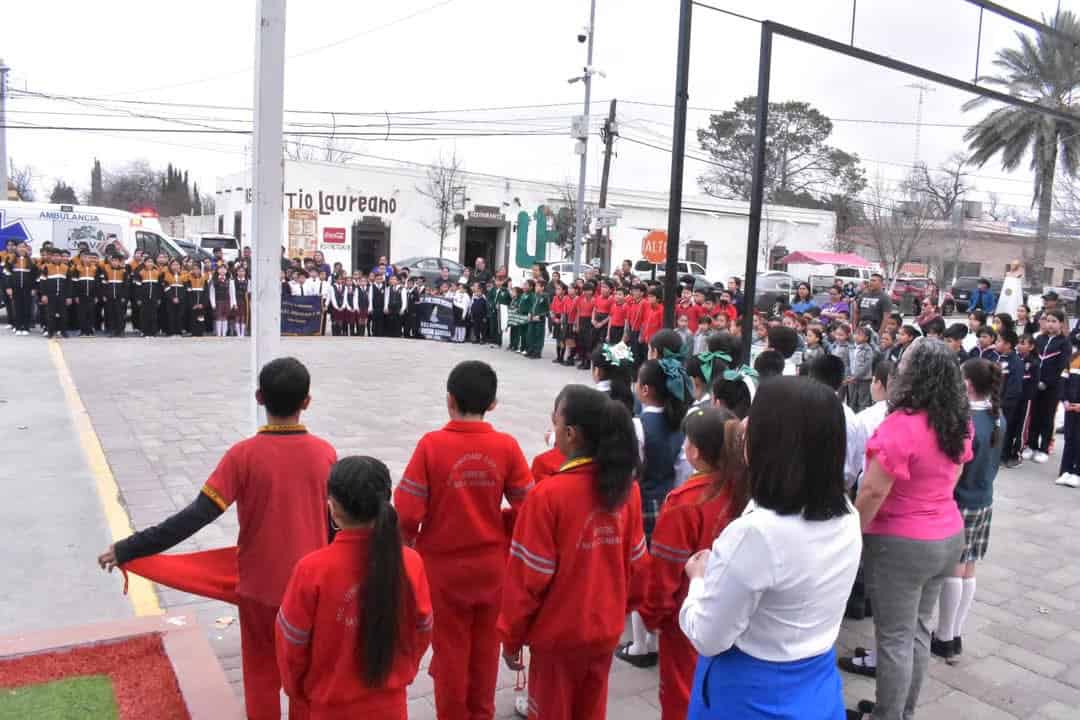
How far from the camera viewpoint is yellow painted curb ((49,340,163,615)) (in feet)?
16.7

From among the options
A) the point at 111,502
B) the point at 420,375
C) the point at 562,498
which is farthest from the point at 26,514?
the point at 420,375

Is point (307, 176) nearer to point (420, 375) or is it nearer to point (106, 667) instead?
point (420, 375)

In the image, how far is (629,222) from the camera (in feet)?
142

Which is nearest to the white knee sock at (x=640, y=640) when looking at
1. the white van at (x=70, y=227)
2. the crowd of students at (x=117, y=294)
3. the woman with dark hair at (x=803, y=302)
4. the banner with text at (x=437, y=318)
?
the woman with dark hair at (x=803, y=302)

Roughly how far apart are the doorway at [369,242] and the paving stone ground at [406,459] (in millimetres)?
19474

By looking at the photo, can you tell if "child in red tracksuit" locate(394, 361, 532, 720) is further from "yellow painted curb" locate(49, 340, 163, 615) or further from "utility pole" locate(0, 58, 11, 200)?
"utility pole" locate(0, 58, 11, 200)

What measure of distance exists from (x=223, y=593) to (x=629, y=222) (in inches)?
1615

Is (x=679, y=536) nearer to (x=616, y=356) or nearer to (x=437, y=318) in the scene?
(x=616, y=356)

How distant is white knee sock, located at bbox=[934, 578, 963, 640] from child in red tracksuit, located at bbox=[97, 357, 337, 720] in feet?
11.0

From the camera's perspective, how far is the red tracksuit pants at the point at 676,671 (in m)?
3.39

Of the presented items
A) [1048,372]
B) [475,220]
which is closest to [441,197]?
[475,220]

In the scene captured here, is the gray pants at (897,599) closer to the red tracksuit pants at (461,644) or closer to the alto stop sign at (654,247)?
the red tracksuit pants at (461,644)

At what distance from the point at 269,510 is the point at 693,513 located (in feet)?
5.34

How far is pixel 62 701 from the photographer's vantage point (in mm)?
3793
